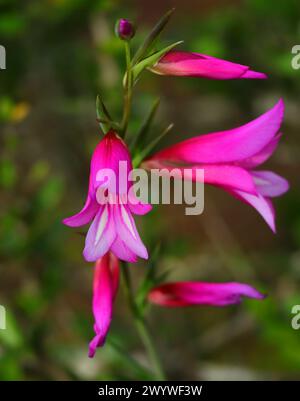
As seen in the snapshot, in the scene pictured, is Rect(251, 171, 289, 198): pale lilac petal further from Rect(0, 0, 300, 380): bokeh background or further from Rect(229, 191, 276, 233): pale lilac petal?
Rect(0, 0, 300, 380): bokeh background

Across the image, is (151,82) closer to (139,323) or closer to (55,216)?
(55,216)

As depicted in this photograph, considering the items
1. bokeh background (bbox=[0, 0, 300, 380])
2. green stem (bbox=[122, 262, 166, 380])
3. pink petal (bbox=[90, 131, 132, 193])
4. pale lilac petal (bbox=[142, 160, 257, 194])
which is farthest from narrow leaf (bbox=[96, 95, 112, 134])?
bokeh background (bbox=[0, 0, 300, 380])

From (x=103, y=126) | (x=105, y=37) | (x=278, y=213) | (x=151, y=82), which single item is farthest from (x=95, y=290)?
(x=151, y=82)

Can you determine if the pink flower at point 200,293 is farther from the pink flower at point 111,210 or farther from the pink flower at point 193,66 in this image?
the pink flower at point 193,66

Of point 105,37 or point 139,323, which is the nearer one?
point 139,323

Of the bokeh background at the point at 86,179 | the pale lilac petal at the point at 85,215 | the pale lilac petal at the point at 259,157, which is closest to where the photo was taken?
the pale lilac petal at the point at 85,215

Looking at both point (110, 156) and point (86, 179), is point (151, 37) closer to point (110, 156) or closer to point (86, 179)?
point (110, 156)

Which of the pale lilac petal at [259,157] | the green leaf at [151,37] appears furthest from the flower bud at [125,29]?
the pale lilac petal at [259,157]

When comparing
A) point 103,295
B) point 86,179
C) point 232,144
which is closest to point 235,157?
point 232,144
